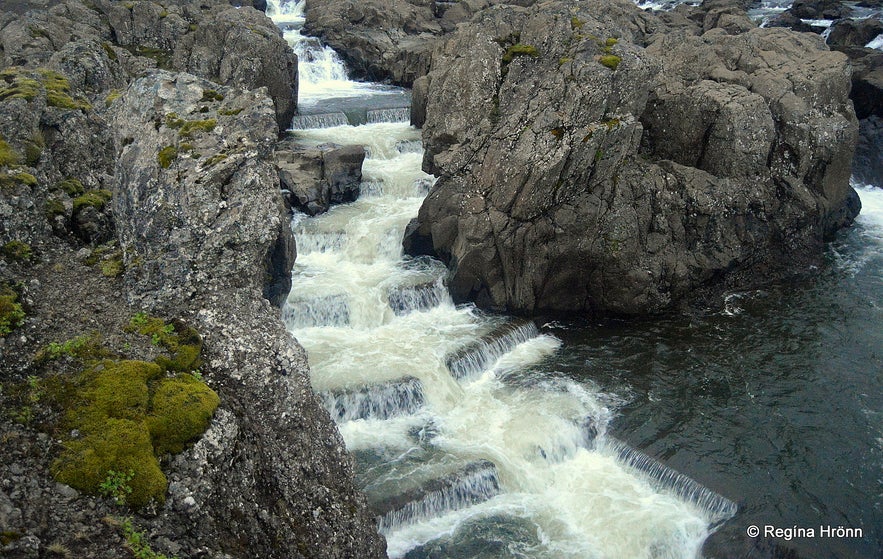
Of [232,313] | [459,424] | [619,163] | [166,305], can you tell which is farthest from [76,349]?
[619,163]

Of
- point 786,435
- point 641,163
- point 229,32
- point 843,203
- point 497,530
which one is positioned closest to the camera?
point 497,530

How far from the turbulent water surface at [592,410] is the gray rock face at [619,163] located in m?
1.75

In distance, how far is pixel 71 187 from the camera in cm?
1875

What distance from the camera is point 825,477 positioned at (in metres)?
21.3

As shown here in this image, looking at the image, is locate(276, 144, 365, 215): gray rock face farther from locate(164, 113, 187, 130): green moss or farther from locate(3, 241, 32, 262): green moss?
locate(3, 241, 32, 262): green moss

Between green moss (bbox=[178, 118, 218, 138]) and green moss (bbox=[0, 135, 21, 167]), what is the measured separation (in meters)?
4.16

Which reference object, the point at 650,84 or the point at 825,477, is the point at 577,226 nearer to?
the point at 650,84

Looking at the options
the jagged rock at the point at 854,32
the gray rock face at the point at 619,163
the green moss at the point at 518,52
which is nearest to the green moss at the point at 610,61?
the gray rock face at the point at 619,163

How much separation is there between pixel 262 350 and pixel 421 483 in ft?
25.9

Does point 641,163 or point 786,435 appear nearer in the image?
point 786,435

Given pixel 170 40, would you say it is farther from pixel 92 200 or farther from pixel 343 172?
pixel 92 200

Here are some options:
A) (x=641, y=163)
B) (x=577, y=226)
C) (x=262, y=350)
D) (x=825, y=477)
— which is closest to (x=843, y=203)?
(x=641, y=163)

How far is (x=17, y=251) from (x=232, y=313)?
516 cm

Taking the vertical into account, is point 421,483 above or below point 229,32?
below
